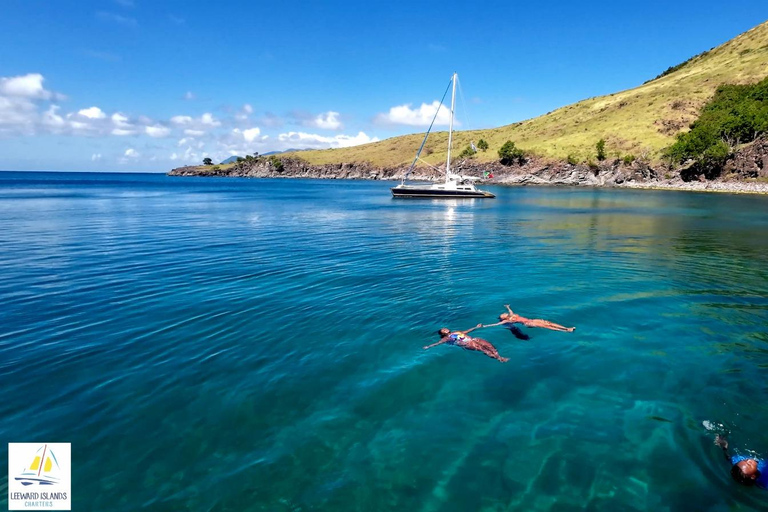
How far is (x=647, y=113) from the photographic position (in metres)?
146

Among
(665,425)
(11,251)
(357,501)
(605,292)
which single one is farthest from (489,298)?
(11,251)

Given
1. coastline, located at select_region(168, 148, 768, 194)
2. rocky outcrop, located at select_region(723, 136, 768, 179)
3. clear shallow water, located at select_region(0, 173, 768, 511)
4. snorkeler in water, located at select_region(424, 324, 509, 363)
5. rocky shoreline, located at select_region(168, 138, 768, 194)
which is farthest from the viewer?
coastline, located at select_region(168, 148, 768, 194)

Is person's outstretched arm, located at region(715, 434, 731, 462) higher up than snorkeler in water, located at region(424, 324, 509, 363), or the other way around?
snorkeler in water, located at region(424, 324, 509, 363)

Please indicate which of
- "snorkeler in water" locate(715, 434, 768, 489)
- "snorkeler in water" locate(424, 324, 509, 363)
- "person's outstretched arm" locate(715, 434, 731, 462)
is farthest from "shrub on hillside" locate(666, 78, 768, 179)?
"snorkeler in water" locate(715, 434, 768, 489)

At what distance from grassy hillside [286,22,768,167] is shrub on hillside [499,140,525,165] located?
Result: 6238 mm

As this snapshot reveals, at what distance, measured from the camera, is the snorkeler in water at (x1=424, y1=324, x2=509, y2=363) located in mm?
13375

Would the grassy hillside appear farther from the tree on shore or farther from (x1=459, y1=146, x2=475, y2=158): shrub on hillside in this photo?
(x1=459, y1=146, x2=475, y2=158): shrub on hillside

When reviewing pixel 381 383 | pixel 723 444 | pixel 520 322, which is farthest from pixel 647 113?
pixel 381 383

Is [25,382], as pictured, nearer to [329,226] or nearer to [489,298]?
[489,298]

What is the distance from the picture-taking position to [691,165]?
10600 centimetres

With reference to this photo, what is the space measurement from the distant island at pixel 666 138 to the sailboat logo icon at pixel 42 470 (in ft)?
393

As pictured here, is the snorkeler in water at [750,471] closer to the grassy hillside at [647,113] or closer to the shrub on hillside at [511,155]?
the grassy hillside at [647,113]

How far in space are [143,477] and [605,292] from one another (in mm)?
20116

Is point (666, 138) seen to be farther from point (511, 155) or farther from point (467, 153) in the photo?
point (467, 153)
